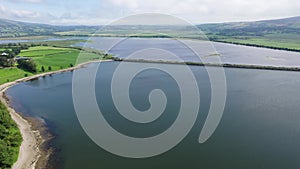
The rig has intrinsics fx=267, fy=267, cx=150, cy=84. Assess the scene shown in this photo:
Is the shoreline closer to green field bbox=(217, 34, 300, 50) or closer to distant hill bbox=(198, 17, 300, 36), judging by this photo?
green field bbox=(217, 34, 300, 50)

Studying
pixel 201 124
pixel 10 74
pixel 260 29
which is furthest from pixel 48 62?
pixel 260 29

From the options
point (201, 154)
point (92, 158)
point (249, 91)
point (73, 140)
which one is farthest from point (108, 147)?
point (249, 91)

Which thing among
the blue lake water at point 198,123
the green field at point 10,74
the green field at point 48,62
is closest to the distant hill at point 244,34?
the blue lake water at point 198,123

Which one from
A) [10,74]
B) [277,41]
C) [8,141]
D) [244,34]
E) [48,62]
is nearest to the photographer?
[8,141]

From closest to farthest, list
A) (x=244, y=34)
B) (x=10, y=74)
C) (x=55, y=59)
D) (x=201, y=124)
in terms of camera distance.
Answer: (x=201, y=124)
(x=10, y=74)
(x=55, y=59)
(x=244, y=34)

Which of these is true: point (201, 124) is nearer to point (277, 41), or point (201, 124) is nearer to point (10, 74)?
point (10, 74)

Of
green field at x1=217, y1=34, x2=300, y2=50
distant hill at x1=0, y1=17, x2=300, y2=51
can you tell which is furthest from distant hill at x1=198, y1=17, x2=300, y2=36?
green field at x1=217, y1=34, x2=300, y2=50

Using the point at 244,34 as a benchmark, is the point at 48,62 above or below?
below

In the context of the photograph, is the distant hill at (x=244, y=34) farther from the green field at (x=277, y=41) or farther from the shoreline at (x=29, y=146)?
the shoreline at (x=29, y=146)

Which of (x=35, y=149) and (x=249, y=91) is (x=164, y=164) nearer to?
(x=35, y=149)
